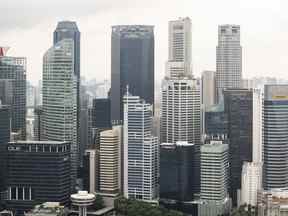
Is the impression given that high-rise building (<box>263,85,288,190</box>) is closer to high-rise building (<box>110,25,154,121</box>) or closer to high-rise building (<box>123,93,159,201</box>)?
high-rise building (<box>123,93,159,201</box>)

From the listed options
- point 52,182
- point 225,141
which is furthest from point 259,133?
point 52,182

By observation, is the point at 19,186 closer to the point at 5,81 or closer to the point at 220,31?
the point at 5,81

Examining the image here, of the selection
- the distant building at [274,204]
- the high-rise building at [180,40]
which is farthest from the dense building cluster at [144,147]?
the high-rise building at [180,40]

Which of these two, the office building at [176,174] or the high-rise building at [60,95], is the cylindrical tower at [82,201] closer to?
the office building at [176,174]

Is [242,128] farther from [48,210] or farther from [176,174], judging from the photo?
[48,210]

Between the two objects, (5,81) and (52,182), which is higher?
(5,81)
